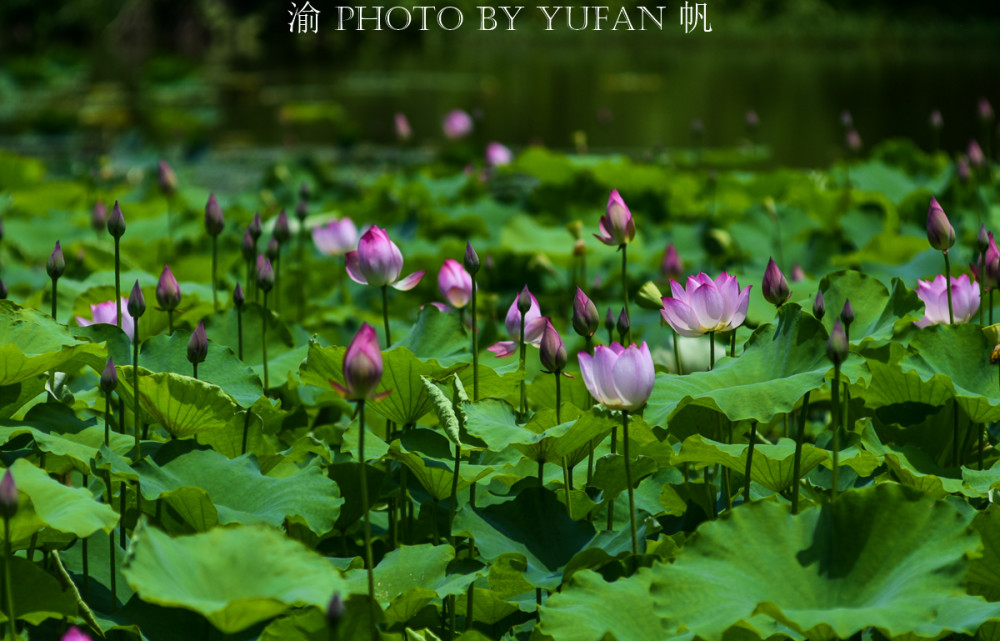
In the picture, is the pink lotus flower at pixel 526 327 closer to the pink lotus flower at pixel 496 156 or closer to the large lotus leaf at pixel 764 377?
the large lotus leaf at pixel 764 377

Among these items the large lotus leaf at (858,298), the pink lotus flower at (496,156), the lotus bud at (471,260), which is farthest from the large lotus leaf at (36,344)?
the pink lotus flower at (496,156)

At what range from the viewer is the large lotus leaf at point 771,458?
132cm

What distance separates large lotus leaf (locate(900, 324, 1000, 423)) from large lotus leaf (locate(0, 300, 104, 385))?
1022mm

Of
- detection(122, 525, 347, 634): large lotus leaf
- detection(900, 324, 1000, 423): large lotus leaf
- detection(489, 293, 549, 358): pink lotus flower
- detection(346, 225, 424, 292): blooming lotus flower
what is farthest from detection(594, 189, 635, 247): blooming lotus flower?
detection(122, 525, 347, 634): large lotus leaf

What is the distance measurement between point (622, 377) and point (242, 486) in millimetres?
457

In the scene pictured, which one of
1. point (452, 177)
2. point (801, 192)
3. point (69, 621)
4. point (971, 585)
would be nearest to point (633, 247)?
point (801, 192)

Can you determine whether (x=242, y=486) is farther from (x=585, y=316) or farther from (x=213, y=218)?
(x=213, y=218)

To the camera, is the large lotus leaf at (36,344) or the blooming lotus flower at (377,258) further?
the blooming lotus flower at (377,258)

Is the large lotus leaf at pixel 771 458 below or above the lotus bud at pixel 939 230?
below

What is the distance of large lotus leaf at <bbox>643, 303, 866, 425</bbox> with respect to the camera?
133 centimetres

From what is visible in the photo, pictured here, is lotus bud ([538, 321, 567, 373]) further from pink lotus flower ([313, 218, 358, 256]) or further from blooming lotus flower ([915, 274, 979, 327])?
pink lotus flower ([313, 218, 358, 256])

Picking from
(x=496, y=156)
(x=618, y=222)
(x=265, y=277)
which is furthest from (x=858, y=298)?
(x=496, y=156)

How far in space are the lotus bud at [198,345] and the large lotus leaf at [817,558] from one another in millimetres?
655

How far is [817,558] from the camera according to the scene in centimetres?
113
